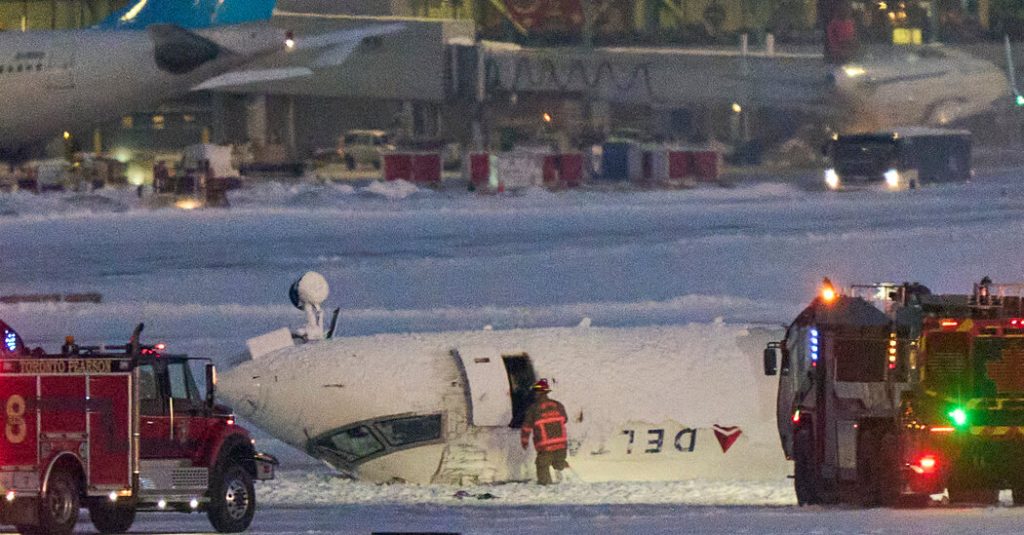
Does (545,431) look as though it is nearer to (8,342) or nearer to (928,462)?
(928,462)

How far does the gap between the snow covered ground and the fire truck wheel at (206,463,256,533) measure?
24cm

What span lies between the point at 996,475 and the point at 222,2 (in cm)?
4127

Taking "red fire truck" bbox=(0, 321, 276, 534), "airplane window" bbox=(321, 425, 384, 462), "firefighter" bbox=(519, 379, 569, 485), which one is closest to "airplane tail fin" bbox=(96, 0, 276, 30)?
"airplane window" bbox=(321, 425, 384, 462)

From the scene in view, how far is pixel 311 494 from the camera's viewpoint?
63.8 ft

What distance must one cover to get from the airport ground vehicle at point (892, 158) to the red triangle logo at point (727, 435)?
40.8 m

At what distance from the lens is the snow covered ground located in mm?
18422

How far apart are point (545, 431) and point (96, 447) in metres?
Answer: 6.42

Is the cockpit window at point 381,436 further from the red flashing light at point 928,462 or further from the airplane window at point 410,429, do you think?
the red flashing light at point 928,462

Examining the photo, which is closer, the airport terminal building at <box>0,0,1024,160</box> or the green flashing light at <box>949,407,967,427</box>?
the green flashing light at <box>949,407,967,427</box>

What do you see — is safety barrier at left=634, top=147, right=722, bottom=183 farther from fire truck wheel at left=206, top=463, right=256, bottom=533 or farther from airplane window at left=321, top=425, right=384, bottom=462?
fire truck wheel at left=206, top=463, right=256, bottom=533

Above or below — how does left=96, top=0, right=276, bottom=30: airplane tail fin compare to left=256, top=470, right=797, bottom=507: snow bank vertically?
above

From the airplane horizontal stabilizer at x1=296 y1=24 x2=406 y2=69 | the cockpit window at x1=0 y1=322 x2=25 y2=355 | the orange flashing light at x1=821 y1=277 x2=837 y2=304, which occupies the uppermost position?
the airplane horizontal stabilizer at x1=296 y1=24 x2=406 y2=69

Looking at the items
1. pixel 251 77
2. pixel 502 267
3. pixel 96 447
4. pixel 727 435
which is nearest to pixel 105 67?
pixel 251 77

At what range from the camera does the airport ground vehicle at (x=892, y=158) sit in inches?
2447
